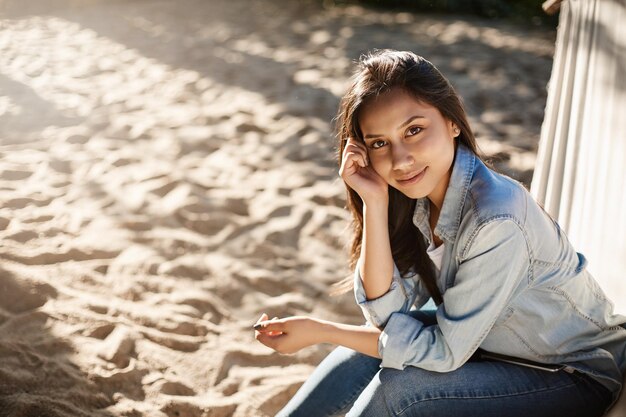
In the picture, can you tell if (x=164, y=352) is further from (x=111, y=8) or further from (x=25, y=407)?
(x=111, y=8)

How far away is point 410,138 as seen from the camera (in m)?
1.23

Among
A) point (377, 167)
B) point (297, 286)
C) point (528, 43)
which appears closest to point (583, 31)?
point (297, 286)

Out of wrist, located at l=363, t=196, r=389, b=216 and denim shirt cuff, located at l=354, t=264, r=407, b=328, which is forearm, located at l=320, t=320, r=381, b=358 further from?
wrist, located at l=363, t=196, r=389, b=216

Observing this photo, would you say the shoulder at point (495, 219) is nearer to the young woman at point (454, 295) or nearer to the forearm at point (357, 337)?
the young woman at point (454, 295)

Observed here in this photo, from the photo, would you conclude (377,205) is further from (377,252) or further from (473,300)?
(473,300)

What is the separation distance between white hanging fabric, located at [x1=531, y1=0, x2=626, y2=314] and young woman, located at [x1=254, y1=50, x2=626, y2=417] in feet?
0.85

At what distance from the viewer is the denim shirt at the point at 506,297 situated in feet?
3.74

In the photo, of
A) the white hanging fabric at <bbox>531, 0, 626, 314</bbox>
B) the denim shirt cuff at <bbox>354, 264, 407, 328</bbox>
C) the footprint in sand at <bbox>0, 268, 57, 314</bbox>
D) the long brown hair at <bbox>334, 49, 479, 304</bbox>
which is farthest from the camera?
the footprint in sand at <bbox>0, 268, 57, 314</bbox>

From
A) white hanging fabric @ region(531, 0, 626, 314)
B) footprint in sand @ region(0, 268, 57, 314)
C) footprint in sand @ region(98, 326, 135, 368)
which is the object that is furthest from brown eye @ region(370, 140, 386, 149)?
footprint in sand @ region(0, 268, 57, 314)

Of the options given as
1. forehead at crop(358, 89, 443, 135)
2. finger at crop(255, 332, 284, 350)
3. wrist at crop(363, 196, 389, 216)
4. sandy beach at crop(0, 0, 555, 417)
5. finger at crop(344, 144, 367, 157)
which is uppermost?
forehead at crop(358, 89, 443, 135)

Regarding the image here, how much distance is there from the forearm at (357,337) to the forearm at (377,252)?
7 centimetres

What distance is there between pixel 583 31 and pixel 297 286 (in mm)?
1340

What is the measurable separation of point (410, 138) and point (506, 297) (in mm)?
311

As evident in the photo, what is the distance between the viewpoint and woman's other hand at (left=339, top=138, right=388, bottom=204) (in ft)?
4.30
